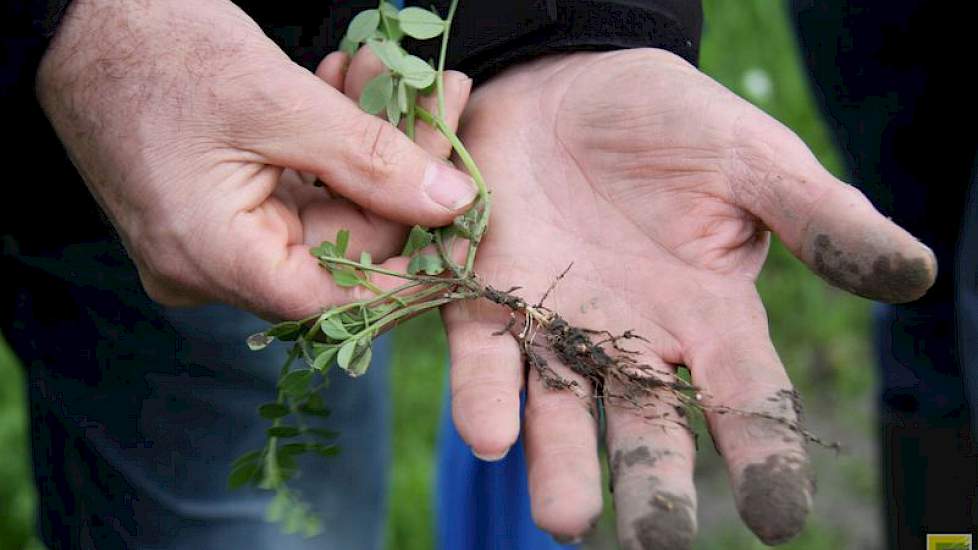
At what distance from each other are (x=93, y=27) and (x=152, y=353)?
86cm

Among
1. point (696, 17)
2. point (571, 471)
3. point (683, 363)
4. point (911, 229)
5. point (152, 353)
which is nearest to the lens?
point (571, 471)

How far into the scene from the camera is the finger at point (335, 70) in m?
2.05

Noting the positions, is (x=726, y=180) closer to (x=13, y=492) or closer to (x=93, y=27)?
(x=93, y=27)

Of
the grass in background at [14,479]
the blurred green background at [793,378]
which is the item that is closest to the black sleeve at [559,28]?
the blurred green background at [793,378]

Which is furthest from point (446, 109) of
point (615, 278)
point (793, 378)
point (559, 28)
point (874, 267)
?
point (793, 378)

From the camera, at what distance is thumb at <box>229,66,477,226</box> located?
1.80 meters

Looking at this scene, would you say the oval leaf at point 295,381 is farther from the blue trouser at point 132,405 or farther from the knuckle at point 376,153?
the blue trouser at point 132,405

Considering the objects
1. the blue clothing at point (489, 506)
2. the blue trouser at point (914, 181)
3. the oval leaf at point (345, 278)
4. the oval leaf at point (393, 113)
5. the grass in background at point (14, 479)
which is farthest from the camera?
the grass in background at point (14, 479)

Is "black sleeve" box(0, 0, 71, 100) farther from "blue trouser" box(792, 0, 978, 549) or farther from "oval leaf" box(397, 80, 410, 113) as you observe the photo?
"blue trouser" box(792, 0, 978, 549)

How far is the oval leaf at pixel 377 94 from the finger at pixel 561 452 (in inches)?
20.4

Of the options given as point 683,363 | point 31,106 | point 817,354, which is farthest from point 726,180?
point 817,354

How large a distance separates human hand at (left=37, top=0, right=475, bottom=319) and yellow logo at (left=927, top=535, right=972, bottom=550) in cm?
154

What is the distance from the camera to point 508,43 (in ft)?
6.98

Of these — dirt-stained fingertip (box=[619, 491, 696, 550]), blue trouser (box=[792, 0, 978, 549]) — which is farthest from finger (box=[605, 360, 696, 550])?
blue trouser (box=[792, 0, 978, 549])
